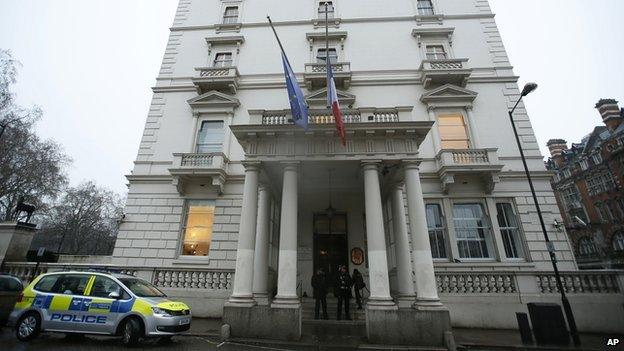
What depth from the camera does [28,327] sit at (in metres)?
7.35

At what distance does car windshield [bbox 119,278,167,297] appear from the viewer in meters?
7.72

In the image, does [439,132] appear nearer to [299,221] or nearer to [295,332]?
[299,221]

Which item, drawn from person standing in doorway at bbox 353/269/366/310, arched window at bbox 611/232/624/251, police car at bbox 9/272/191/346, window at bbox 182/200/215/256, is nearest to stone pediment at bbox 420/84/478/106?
person standing in doorway at bbox 353/269/366/310

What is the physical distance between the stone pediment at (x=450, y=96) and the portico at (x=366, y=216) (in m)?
6.57

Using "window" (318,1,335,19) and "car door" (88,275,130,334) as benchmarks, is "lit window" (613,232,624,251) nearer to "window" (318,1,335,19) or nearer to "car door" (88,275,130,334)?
"window" (318,1,335,19)

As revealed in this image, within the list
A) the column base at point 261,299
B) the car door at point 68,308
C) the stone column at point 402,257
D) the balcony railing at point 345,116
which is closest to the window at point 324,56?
the balcony railing at point 345,116

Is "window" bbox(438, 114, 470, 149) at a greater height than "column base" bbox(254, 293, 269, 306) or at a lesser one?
greater

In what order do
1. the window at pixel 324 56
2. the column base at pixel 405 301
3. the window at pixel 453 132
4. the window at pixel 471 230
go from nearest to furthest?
the column base at pixel 405 301 → the window at pixel 471 230 → the window at pixel 453 132 → the window at pixel 324 56

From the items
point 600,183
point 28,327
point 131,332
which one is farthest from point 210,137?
point 600,183

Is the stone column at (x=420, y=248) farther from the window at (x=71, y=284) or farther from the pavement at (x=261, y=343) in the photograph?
the window at (x=71, y=284)

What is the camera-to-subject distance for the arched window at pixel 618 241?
1490 inches

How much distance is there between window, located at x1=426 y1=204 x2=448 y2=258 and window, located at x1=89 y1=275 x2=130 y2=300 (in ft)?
39.6

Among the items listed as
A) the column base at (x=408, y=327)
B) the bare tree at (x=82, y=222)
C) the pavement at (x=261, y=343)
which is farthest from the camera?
the bare tree at (x=82, y=222)

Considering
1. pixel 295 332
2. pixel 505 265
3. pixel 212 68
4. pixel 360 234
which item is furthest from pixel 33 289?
pixel 505 265
